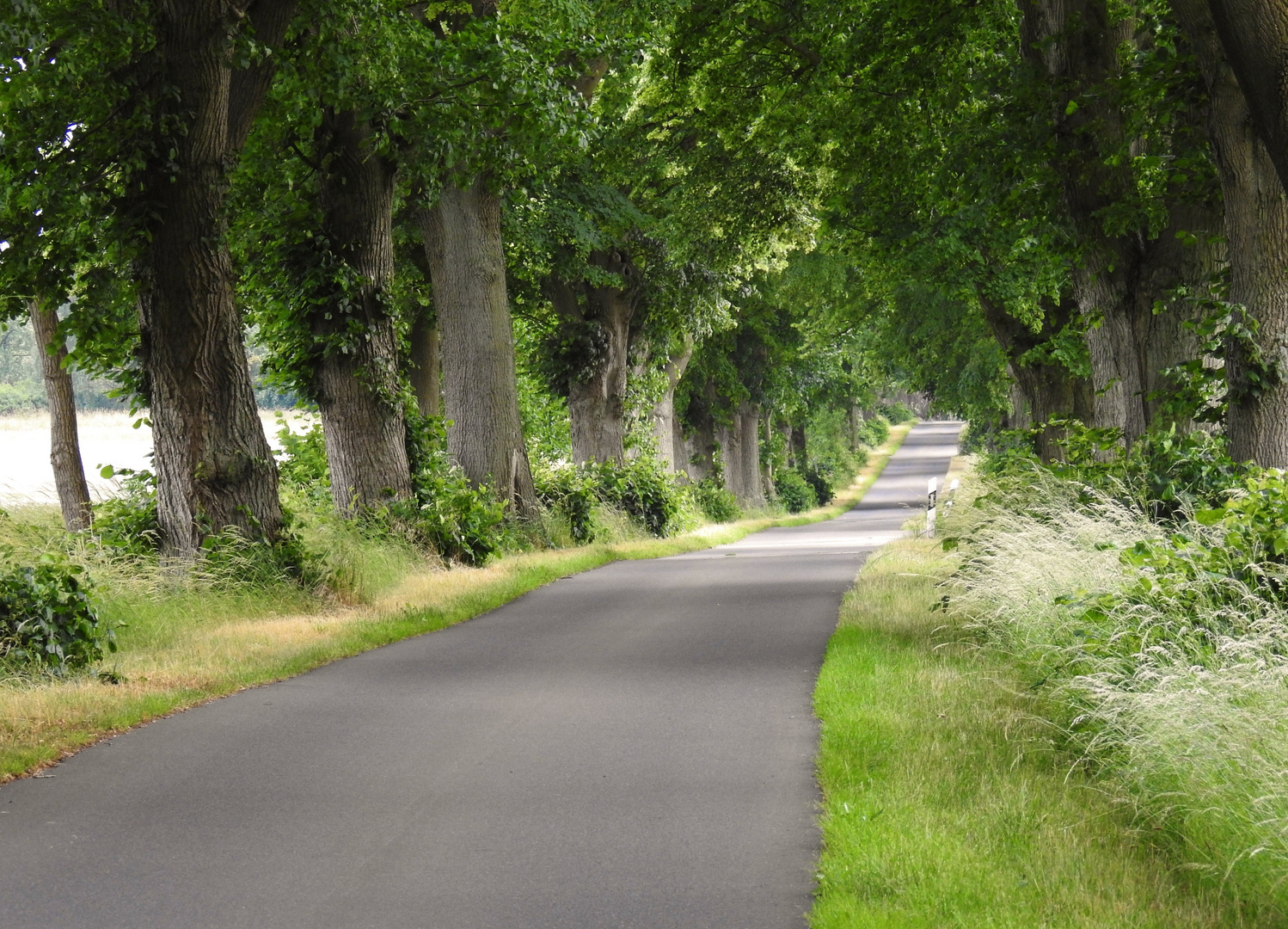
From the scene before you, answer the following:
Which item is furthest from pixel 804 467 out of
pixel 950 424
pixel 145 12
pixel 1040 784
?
pixel 950 424

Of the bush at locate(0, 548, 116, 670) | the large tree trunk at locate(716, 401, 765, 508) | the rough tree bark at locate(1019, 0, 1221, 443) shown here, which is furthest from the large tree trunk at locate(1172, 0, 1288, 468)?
the large tree trunk at locate(716, 401, 765, 508)

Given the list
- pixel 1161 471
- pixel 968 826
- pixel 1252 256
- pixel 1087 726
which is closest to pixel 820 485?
pixel 1161 471

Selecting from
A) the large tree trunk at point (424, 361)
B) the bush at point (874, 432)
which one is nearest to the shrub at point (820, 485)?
the bush at point (874, 432)

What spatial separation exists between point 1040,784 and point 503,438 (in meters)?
16.1

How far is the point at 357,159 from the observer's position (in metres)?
17.5

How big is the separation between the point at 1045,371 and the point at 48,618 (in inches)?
862

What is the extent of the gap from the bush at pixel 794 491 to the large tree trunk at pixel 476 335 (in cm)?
3213

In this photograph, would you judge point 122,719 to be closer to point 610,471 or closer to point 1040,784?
point 1040,784

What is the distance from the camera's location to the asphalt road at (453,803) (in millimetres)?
5312

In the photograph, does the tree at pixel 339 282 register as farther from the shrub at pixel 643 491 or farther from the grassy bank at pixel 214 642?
the shrub at pixel 643 491

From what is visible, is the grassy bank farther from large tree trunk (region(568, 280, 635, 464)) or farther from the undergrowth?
large tree trunk (region(568, 280, 635, 464))

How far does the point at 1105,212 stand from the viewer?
48.1ft

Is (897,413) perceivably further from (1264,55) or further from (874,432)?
(1264,55)

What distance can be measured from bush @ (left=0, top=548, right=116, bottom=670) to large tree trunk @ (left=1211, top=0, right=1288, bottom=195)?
909 cm
